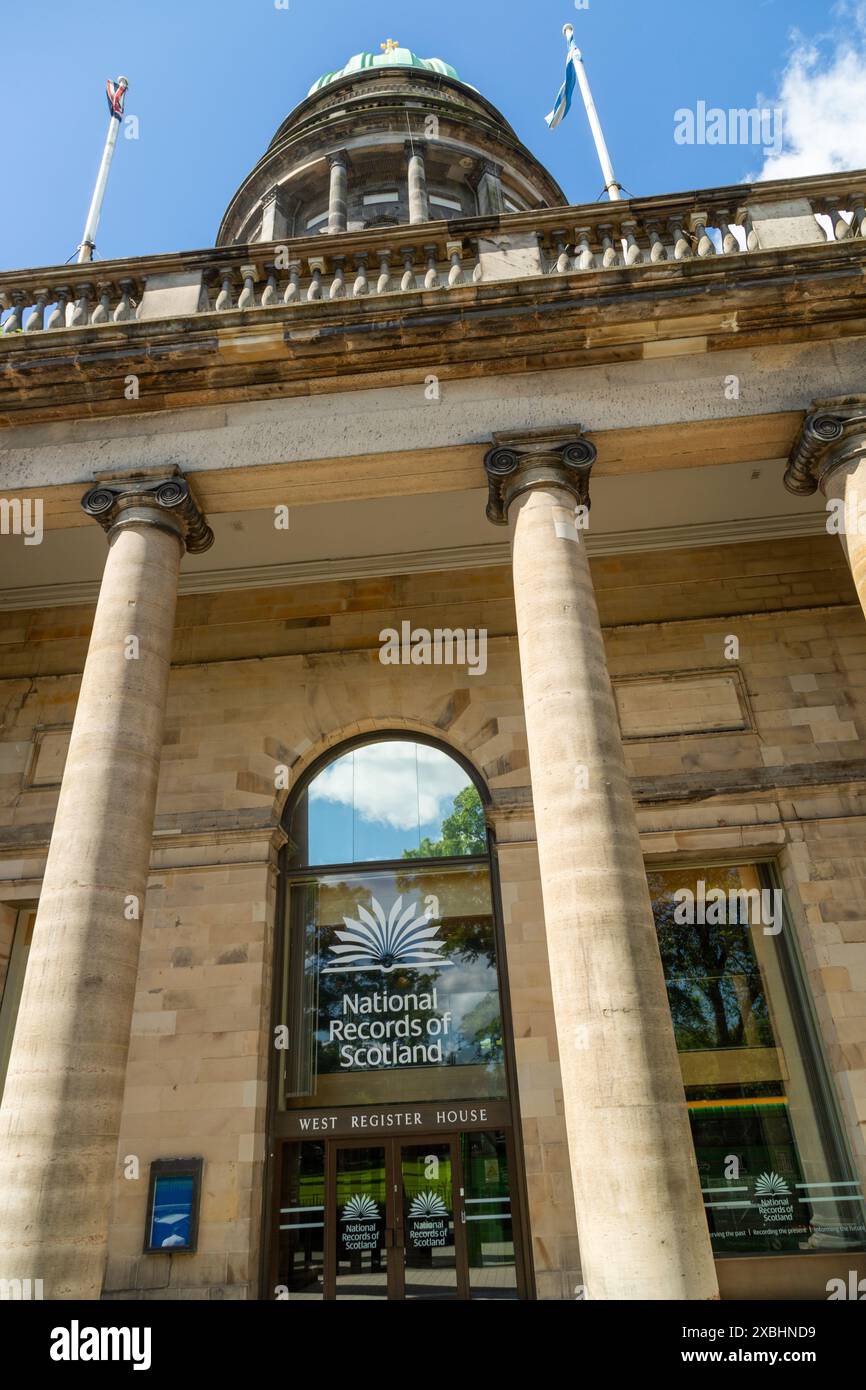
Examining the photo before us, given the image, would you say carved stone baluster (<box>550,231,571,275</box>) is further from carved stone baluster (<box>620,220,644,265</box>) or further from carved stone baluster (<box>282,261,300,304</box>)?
carved stone baluster (<box>282,261,300,304</box>)

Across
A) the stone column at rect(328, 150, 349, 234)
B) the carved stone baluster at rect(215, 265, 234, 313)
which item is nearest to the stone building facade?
the carved stone baluster at rect(215, 265, 234, 313)

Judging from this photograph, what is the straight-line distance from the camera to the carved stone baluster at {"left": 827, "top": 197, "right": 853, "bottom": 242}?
10.2m

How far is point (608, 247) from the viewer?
1084cm

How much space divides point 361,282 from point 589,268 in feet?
8.85

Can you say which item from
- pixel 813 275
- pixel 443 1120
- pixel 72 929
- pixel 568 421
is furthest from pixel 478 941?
pixel 813 275

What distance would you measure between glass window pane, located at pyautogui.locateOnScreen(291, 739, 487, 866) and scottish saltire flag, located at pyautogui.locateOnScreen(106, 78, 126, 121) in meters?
14.1

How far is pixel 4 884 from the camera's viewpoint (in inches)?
506

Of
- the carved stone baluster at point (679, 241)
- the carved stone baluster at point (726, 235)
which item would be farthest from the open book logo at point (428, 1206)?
the carved stone baluster at point (726, 235)

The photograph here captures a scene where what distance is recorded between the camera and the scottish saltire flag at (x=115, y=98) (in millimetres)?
17594

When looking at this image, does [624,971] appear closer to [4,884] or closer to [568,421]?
[568,421]

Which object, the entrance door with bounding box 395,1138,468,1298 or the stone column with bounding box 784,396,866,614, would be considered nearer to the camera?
the stone column with bounding box 784,396,866,614

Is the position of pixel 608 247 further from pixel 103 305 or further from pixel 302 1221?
pixel 302 1221

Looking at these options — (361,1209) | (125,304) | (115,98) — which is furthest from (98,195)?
Answer: (361,1209)

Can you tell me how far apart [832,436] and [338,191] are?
18147 millimetres
